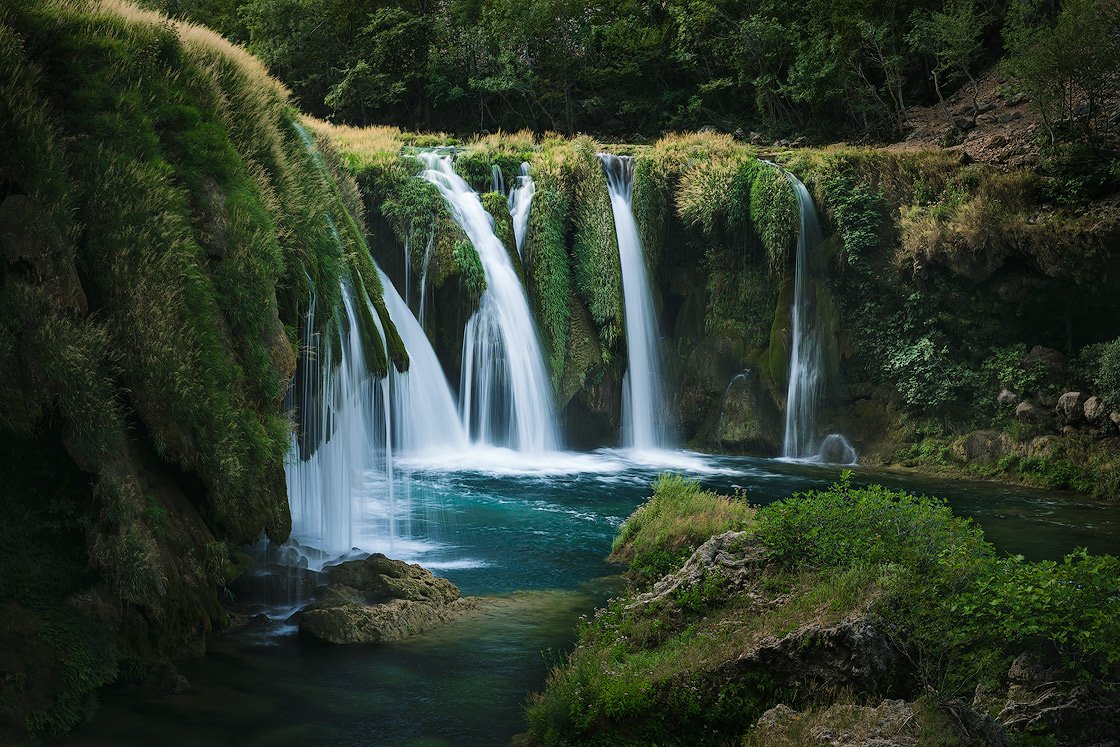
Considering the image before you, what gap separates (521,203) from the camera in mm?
22422

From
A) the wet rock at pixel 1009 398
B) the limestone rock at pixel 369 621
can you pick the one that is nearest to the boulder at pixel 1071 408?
the wet rock at pixel 1009 398

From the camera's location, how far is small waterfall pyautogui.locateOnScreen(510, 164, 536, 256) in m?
22.1

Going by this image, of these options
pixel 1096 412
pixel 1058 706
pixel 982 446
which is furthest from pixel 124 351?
pixel 1096 412

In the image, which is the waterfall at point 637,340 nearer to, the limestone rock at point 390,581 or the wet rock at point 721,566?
the limestone rock at point 390,581

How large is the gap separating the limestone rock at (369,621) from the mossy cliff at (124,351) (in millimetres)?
936

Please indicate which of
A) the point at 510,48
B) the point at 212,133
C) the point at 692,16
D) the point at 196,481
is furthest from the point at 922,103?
the point at 196,481

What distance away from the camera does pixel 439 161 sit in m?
22.6

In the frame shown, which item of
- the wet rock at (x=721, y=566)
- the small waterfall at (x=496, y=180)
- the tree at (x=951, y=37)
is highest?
the tree at (x=951, y=37)

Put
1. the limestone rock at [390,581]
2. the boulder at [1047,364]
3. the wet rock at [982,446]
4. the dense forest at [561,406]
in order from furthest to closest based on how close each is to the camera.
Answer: the boulder at [1047,364] → the wet rock at [982,446] → the limestone rock at [390,581] → the dense forest at [561,406]

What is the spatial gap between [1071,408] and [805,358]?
5.69m

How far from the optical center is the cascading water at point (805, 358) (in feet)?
73.5

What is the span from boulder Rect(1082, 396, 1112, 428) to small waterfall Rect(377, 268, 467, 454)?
41.4ft

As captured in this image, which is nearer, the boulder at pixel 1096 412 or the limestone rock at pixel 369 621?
the limestone rock at pixel 369 621

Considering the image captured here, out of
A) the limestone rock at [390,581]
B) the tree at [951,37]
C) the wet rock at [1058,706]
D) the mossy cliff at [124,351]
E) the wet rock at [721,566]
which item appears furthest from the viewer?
the tree at [951,37]
